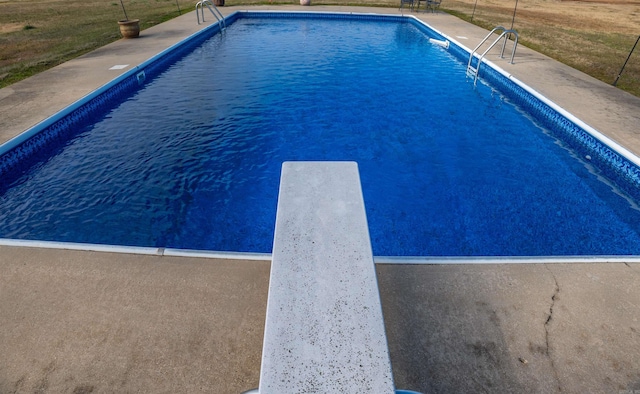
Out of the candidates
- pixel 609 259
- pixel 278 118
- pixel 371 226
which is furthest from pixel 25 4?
pixel 609 259

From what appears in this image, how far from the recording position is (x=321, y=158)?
7785mm

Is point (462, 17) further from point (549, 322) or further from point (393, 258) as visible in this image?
point (549, 322)

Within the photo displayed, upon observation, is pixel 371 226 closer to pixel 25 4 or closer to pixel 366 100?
pixel 366 100

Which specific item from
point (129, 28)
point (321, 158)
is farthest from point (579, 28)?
point (129, 28)

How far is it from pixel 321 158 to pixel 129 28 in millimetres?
12039

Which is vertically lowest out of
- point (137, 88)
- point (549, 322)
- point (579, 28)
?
point (549, 322)

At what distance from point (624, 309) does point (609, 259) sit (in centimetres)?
88

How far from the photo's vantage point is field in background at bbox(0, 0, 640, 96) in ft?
39.5

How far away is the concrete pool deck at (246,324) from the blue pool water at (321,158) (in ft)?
4.40

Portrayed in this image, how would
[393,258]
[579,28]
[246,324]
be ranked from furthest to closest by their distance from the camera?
[579,28]
[393,258]
[246,324]

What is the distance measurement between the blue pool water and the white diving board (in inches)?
101

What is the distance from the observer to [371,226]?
19.7 feet

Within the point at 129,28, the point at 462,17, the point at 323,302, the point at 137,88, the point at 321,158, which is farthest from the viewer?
the point at 462,17

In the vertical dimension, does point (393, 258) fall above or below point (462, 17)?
below
